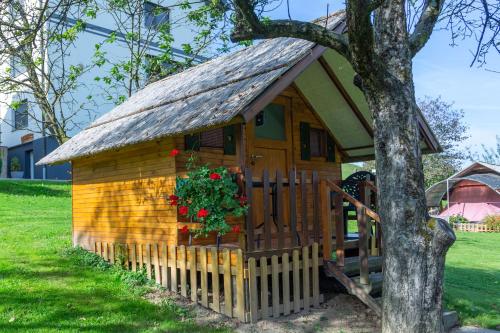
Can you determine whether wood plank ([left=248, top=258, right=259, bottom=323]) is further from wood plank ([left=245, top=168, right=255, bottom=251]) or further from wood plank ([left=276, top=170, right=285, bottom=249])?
wood plank ([left=276, top=170, right=285, bottom=249])

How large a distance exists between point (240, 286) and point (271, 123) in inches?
159

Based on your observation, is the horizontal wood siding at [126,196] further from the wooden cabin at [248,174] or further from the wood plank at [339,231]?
the wood plank at [339,231]

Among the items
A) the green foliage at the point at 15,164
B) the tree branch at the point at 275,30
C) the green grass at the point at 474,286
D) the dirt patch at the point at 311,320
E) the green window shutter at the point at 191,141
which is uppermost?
the green foliage at the point at 15,164

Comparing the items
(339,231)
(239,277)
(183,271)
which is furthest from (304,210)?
(183,271)

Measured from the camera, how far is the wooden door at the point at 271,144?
9273mm

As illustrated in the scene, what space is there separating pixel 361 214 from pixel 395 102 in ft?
8.94

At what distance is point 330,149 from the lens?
37.2ft

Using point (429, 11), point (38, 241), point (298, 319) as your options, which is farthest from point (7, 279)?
point (429, 11)

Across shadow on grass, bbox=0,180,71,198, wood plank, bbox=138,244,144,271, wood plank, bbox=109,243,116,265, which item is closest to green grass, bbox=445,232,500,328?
wood plank, bbox=138,244,144,271

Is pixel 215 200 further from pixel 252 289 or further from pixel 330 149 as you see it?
pixel 330 149

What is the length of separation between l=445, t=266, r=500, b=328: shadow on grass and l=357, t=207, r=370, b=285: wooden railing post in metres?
1.61

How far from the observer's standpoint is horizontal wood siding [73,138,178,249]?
8398mm

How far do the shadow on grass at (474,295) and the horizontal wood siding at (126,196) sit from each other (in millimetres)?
4796

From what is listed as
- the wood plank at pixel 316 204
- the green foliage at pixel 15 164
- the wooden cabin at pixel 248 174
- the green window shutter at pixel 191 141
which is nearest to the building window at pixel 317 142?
the wooden cabin at pixel 248 174
